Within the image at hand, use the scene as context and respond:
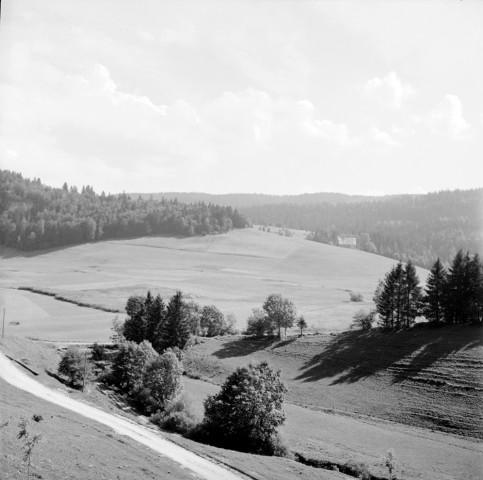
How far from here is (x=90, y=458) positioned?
29469 mm

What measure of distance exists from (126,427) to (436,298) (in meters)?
59.1

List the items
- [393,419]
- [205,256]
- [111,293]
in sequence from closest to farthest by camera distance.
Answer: [393,419]
[111,293]
[205,256]

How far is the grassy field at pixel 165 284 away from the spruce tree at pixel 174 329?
12485mm

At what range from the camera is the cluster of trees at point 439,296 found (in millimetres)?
79062

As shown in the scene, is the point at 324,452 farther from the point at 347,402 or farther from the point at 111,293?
the point at 111,293

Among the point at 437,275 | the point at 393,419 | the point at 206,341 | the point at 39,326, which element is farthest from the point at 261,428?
the point at 39,326

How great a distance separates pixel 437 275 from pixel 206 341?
4411 cm

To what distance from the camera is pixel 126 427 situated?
43.4 m

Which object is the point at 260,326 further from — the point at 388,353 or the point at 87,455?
the point at 87,455

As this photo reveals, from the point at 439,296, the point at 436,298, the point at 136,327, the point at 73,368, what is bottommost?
the point at 136,327

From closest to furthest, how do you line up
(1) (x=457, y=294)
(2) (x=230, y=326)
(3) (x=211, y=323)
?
(1) (x=457, y=294) < (3) (x=211, y=323) < (2) (x=230, y=326)

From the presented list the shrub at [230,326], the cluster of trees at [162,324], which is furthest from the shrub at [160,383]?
the shrub at [230,326]

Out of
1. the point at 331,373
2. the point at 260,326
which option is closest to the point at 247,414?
the point at 331,373

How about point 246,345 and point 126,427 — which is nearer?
point 126,427
